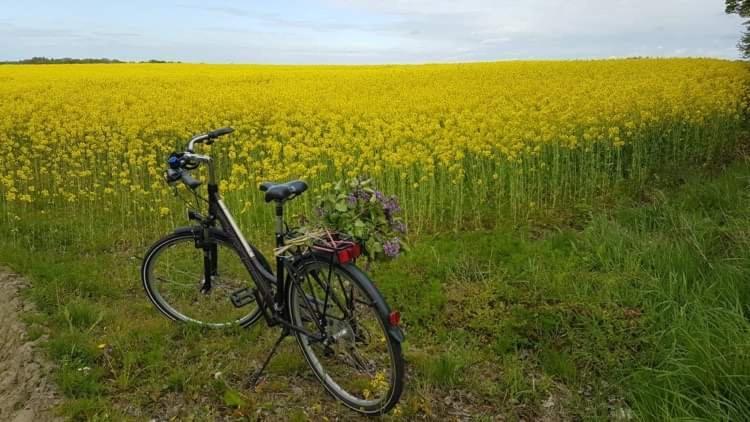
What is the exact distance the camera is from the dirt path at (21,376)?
394 centimetres

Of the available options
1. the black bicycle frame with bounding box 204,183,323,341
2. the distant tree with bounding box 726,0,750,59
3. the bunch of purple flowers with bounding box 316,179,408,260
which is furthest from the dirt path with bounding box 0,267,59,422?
the distant tree with bounding box 726,0,750,59

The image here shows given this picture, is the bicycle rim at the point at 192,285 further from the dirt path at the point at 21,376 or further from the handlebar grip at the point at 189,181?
the dirt path at the point at 21,376

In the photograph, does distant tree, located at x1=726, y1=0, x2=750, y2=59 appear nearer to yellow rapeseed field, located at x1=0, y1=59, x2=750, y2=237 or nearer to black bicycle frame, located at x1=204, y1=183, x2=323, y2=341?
yellow rapeseed field, located at x1=0, y1=59, x2=750, y2=237

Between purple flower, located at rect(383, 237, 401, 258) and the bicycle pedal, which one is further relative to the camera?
the bicycle pedal

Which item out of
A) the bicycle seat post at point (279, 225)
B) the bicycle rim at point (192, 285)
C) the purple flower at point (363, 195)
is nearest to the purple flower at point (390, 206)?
the purple flower at point (363, 195)

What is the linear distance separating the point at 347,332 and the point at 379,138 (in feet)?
17.5

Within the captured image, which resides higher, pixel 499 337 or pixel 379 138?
pixel 379 138

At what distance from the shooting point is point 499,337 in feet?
15.4

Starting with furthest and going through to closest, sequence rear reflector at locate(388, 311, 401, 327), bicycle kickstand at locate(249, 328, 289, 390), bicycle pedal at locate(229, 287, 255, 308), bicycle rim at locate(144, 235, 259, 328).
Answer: bicycle rim at locate(144, 235, 259, 328), bicycle pedal at locate(229, 287, 255, 308), bicycle kickstand at locate(249, 328, 289, 390), rear reflector at locate(388, 311, 401, 327)

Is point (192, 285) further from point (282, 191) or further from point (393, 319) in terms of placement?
point (393, 319)

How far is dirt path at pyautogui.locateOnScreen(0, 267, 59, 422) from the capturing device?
3941 millimetres

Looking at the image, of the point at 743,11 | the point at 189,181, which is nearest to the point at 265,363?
the point at 189,181

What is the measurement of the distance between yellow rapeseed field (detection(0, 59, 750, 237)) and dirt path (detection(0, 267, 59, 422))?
2108 millimetres

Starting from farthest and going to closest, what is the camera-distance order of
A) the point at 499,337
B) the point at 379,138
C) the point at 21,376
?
the point at 379,138 → the point at 499,337 → the point at 21,376
